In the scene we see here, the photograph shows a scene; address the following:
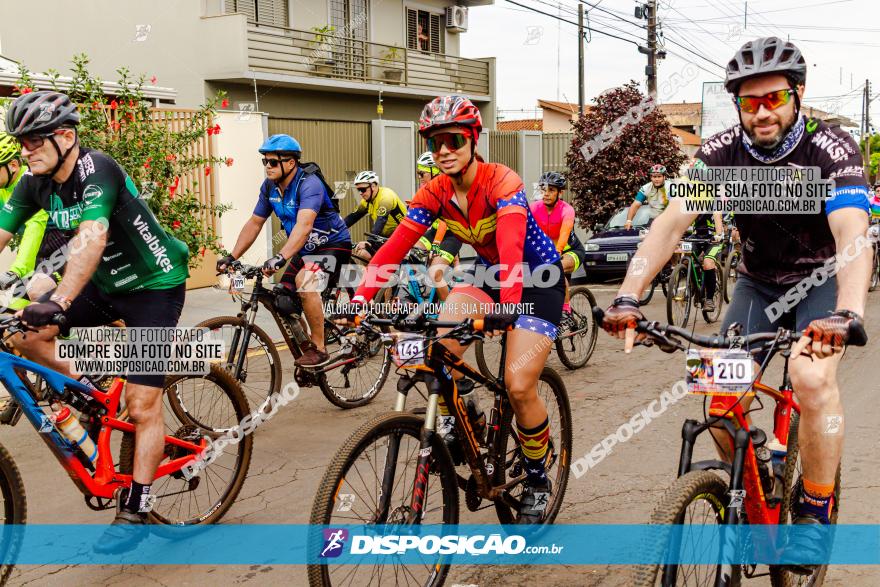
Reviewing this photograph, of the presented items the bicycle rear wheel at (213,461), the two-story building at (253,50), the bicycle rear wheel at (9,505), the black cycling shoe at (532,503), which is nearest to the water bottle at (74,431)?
the bicycle rear wheel at (9,505)

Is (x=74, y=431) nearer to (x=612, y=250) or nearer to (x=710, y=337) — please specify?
(x=710, y=337)

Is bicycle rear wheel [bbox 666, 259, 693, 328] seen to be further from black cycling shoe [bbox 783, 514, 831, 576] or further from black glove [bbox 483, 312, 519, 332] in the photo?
black glove [bbox 483, 312, 519, 332]

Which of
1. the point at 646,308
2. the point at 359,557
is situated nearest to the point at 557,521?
the point at 359,557

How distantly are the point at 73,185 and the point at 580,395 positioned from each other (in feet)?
16.2

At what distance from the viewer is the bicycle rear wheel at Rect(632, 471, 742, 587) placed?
2709 mm

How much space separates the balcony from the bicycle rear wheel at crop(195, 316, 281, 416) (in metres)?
13.3

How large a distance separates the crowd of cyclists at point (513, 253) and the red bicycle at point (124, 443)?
0.41ft

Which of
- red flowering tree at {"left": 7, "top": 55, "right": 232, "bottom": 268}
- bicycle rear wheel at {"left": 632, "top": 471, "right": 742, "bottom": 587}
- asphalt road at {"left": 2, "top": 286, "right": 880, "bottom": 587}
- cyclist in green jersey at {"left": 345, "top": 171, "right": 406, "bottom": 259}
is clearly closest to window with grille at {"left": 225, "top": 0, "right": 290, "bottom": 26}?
red flowering tree at {"left": 7, "top": 55, "right": 232, "bottom": 268}

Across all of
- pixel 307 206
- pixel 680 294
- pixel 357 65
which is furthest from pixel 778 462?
pixel 357 65

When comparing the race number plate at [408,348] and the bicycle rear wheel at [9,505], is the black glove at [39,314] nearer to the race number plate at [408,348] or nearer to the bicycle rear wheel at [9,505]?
the bicycle rear wheel at [9,505]

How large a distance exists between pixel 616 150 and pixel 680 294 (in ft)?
34.7

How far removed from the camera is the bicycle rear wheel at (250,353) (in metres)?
6.33

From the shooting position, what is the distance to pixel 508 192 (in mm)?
4246

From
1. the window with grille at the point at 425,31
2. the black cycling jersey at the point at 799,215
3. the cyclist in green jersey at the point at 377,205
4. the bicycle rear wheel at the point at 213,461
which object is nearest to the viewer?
the black cycling jersey at the point at 799,215
